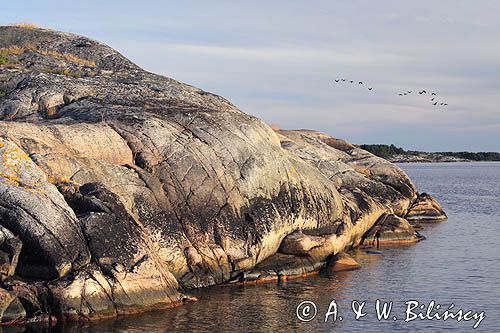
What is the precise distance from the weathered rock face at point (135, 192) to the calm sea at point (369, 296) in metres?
1.02

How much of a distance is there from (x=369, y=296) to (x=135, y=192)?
888 cm

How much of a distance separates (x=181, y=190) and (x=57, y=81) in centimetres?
1008

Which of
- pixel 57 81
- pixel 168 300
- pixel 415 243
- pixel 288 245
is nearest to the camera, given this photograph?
pixel 168 300

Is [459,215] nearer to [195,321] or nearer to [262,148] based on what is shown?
[262,148]

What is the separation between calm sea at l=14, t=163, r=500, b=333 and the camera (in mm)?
23953

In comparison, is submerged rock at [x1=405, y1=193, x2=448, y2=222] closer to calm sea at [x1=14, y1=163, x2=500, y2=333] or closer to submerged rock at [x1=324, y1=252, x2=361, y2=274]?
calm sea at [x1=14, y1=163, x2=500, y2=333]

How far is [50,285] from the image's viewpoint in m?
22.6

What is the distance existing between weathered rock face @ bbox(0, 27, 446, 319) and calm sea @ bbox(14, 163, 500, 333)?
40.1 inches

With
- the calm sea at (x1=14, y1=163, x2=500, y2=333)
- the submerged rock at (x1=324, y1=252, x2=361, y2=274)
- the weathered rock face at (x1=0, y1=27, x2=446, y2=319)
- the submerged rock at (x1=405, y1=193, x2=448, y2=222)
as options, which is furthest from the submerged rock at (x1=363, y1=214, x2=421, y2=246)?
the submerged rock at (x1=405, y1=193, x2=448, y2=222)

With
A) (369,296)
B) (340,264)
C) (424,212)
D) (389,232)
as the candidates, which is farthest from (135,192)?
(424,212)

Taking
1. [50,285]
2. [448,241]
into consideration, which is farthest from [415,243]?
[50,285]

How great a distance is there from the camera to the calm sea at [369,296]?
23953 mm

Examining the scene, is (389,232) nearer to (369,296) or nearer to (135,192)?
(369,296)

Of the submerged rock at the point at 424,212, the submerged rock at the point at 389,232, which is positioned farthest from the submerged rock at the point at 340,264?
the submerged rock at the point at 424,212
